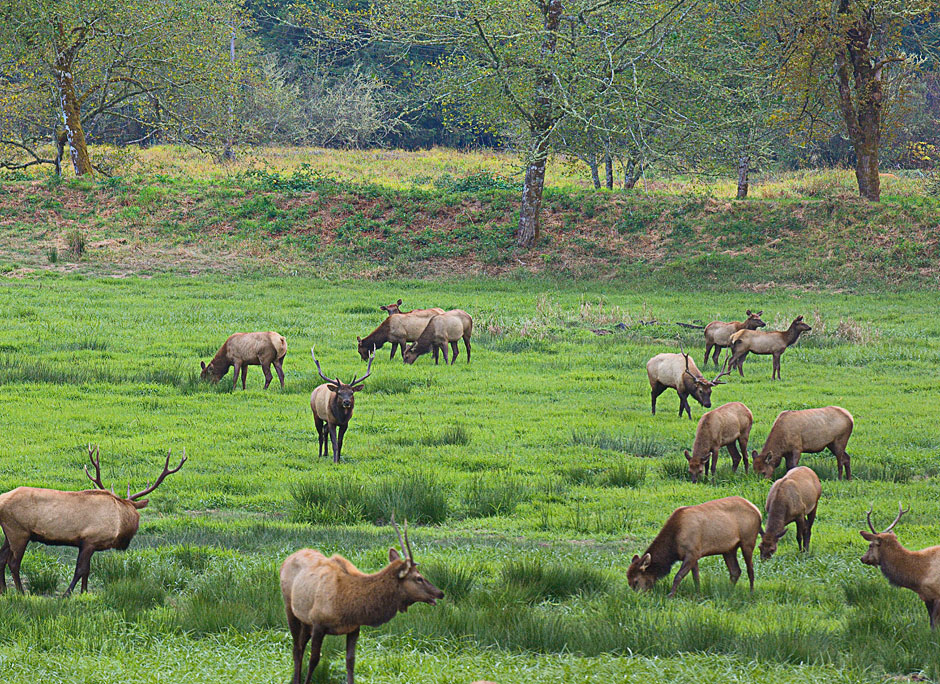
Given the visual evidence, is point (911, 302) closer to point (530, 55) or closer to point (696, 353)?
point (696, 353)

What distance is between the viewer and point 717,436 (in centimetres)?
1270

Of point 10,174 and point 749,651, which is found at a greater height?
point 10,174

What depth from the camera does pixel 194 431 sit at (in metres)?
15.0

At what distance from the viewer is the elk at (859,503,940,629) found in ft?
24.3

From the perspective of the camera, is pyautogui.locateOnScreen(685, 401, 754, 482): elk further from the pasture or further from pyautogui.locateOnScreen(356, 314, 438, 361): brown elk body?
pyautogui.locateOnScreen(356, 314, 438, 361): brown elk body

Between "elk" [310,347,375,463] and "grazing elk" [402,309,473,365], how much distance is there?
718 cm

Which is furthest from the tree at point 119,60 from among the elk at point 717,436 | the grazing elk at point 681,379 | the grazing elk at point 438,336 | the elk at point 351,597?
the elk at point 351,597

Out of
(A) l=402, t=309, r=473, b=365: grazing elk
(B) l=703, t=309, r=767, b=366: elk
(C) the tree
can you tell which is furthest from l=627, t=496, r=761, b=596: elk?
(C) the tree

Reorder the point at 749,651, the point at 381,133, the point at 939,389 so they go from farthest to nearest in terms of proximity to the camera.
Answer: the point at 381,133, the point at 939,389, the point at 749,651

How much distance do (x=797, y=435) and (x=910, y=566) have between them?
483 centimetres

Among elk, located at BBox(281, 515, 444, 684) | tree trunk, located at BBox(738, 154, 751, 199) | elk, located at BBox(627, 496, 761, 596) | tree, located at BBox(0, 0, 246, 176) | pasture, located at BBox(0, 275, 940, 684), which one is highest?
tree, located at BBox(0, 0, 246, 176)

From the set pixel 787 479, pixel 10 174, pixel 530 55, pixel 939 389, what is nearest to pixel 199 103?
pixel 10 174

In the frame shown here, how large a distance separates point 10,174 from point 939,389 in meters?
36.4

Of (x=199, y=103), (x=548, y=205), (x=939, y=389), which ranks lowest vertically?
(x=939, y=389)
